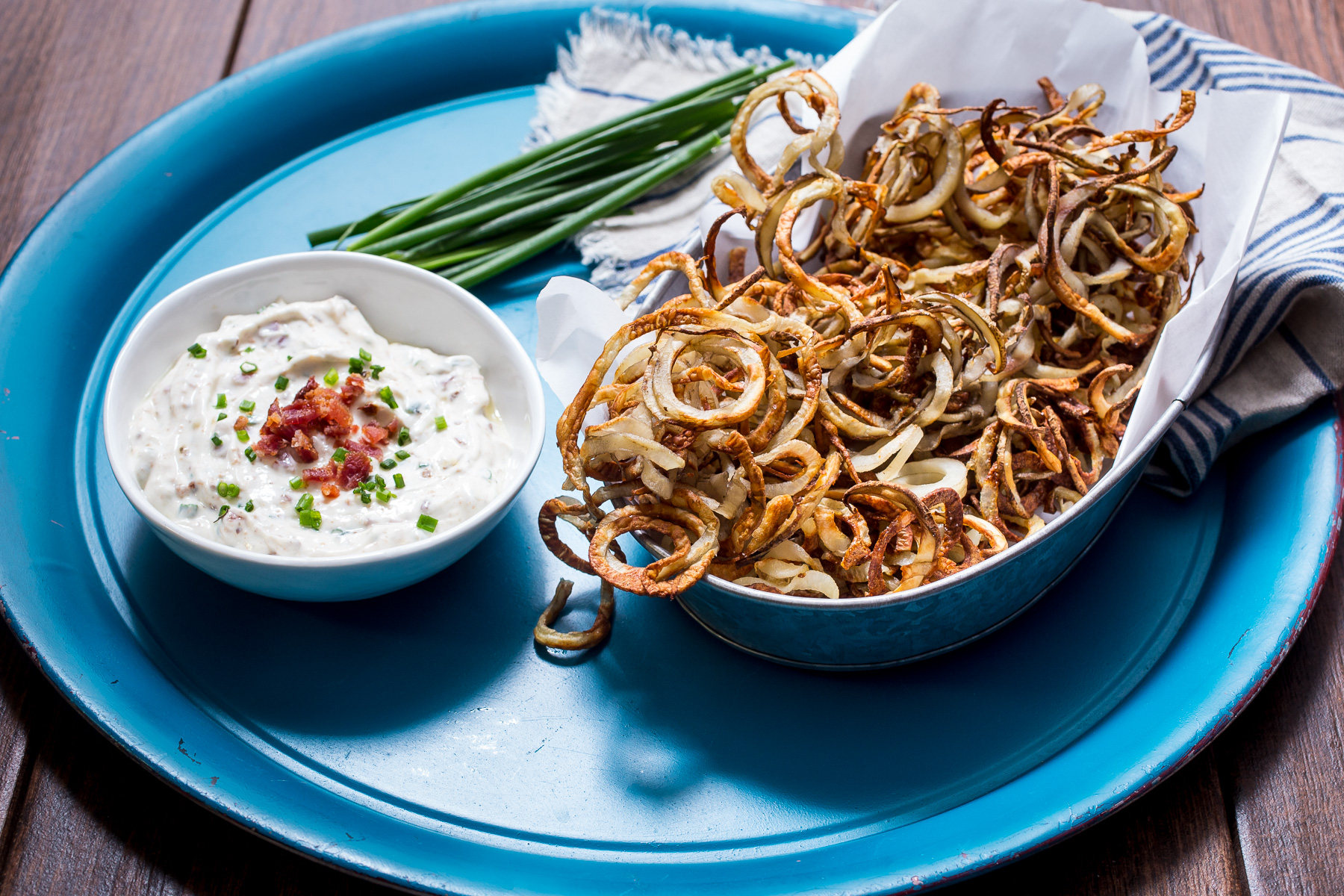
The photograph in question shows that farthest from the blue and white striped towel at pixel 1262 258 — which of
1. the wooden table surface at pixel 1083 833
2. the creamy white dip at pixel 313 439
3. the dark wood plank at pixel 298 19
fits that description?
the dark wood plank at pixel 298 19

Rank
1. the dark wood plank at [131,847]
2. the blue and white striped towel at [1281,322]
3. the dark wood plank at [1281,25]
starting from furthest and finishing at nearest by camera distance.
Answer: the dark wood plank at [1281,25]
the blue and white striped towel at [1281,322]
the dark wood plank at [131,847]

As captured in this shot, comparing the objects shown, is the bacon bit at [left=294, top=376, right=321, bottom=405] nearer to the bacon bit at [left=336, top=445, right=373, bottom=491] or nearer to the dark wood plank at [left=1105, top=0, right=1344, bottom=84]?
the bacon bit at [left=336, top=445, right=373, bottom=491]

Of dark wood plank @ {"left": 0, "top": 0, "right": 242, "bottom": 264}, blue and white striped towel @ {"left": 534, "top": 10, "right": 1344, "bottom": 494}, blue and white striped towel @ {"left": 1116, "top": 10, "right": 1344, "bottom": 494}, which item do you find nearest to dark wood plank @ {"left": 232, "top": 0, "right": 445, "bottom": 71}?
dark wood plank @ {"left": 0, "top": 0, "right": 242, "bottom": 264}

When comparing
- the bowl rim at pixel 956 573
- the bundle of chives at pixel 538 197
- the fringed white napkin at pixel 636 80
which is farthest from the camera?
the fringed white napkin at pixel 636 80

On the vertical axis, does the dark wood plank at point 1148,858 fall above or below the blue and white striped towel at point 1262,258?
below

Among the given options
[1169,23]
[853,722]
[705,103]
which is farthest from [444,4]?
[853,722]

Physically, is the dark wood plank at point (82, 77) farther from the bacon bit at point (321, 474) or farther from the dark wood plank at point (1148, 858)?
the dark wood plank at point (1148, 858)
